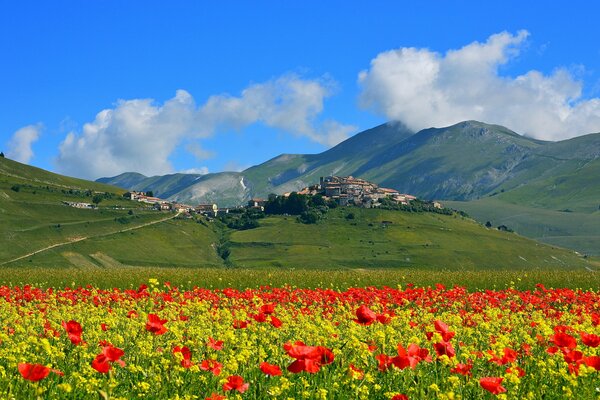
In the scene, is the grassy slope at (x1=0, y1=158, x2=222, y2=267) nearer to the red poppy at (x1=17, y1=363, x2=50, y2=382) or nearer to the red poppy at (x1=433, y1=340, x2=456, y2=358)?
the red poppy at (x1=17, y1=363, x2=50, y2=382)

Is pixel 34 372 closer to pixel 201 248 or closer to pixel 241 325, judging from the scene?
pixel 241 325

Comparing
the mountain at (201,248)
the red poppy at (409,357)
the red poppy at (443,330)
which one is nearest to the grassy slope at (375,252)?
the mountain at (201,248)

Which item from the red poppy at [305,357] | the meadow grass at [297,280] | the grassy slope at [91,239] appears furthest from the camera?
the grassy slope at [91,239]

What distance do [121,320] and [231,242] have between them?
176 metres

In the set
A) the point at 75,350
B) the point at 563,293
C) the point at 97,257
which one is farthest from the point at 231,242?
the point at 75,350

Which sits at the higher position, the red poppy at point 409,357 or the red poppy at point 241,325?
the red poppy at point 409,357

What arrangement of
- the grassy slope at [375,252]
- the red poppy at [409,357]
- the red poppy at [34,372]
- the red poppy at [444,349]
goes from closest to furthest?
1. the red poppy at [34,372]
2. the red poppy at [409,357]
3. the red poppy at [444,349]
4. the grassy slope at [375,252]

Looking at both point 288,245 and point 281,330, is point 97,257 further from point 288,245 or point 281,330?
point 281,330

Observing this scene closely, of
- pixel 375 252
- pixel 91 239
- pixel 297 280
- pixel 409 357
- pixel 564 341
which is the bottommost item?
pixel 375 252

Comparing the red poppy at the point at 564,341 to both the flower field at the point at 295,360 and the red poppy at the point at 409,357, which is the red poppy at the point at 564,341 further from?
the red poppy at the point at 409,357

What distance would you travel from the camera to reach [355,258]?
176 m

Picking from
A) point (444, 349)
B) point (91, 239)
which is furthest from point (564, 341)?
point (91, 239)

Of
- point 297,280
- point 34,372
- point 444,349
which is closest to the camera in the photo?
point 34,372

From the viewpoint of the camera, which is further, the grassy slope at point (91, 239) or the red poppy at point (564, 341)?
the grassy slope at point (91, 239)
